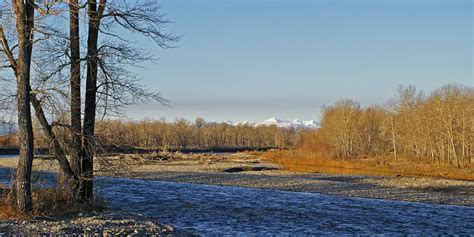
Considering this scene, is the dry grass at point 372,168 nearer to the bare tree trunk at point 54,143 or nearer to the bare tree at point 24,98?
the bare tree trunk at point 54,143

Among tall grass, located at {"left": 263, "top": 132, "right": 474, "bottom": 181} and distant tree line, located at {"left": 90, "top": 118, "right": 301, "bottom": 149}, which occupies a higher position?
distant tree line, located at {"left": 90, "top": 118, "right": 301, "bottom": 149}

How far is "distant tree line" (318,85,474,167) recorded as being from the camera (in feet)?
194

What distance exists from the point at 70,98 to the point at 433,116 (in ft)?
188

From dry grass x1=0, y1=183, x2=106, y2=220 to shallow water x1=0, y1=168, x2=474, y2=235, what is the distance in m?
1.36

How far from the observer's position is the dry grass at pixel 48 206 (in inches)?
557

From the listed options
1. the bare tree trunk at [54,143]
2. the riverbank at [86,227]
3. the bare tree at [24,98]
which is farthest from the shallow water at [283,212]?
the bare tree at [24,98]

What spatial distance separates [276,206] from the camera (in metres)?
22.2

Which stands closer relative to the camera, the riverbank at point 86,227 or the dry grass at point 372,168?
the riverbank at point 86,227

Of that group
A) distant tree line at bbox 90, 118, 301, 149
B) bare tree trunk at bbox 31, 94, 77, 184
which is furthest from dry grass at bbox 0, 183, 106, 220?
distant tree line at bbox 90, 118, 301, 149

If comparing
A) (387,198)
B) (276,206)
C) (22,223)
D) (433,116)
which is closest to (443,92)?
(433,116)

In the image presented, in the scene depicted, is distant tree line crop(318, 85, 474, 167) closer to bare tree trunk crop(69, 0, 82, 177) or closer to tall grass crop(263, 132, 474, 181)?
tall grass crop(263, 132, 474, 181)

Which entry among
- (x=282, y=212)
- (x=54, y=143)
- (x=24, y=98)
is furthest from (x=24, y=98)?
(x=282, y=212)

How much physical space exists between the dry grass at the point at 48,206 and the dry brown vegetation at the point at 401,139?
38.6 meters

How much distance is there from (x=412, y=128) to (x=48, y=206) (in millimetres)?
65689
